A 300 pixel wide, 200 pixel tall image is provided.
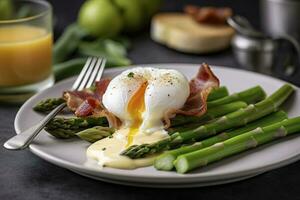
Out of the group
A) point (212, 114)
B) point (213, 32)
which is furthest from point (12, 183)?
point (213, 32)

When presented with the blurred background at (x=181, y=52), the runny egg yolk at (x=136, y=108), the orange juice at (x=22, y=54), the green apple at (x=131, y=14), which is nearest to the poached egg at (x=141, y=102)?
the runny egg yolk at (x=136, y=108)

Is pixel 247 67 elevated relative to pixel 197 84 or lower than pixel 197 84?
lower

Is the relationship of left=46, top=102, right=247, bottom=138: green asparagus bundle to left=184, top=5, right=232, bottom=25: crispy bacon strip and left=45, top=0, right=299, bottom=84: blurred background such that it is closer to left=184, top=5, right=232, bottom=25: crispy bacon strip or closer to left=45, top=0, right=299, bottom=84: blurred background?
left=45, top=0, right=299, bottom=84: blurred background

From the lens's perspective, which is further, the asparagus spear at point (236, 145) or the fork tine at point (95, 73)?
the fork tine at point (95, 73)

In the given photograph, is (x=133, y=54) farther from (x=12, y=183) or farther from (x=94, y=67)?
(x=12, y=183)

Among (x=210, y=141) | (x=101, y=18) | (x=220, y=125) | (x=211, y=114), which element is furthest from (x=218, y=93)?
(x=101, y=18)

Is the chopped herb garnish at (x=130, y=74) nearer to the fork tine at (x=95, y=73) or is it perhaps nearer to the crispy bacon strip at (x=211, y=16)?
the fork tine at (x=95, y=73)

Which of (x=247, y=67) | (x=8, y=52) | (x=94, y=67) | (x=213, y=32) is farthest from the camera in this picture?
(x=213, y=32)
